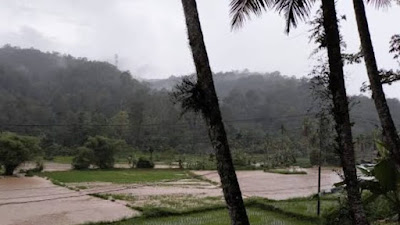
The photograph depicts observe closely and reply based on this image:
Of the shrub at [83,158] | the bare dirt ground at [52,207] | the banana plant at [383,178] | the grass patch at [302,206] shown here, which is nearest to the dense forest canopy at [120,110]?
the shrub at [83,158]

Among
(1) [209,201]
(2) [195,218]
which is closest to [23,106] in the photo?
(1) [209,201]

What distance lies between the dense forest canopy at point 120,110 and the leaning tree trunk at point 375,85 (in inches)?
1428

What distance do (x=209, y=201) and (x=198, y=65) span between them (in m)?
14.6

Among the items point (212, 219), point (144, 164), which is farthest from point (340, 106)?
point (144, 164)

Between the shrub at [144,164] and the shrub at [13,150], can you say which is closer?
the shrub at [13,150]

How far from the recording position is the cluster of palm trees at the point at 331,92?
3637 millimetres

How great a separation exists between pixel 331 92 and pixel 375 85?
1636 millimetres

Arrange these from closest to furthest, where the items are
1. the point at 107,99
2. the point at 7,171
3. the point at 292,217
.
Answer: the point at 292,217, the point at 7,171, the point at 107,99

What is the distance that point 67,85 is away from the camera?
7988 cm

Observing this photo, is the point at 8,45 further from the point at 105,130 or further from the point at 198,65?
the point at 198,65

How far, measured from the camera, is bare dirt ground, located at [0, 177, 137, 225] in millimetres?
13906

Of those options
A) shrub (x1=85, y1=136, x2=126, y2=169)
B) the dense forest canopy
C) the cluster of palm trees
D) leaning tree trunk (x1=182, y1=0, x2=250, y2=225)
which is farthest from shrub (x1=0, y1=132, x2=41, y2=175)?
leaning tree trunk (x1=182, y1=0, x2=250, y2=225)

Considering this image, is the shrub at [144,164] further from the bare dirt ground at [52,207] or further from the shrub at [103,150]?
the bare dirt ground at [52,207]

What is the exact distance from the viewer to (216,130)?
3.67 meters
